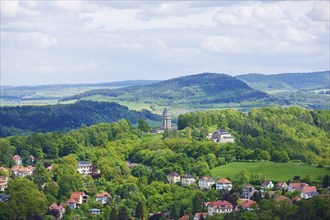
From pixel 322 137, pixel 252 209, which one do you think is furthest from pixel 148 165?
pixel 322 137

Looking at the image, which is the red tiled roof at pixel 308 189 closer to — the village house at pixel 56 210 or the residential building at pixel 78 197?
the residential building at pixel 78 197

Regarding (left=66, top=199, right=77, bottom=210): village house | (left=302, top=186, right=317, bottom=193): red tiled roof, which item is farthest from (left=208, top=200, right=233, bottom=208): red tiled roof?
(left=66, top=199, right=77, bottom=210): village house

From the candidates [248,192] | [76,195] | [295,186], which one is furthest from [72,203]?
[295,186]

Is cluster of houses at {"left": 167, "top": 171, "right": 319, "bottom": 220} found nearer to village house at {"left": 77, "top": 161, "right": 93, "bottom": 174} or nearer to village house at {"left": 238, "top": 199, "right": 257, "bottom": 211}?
village house at {"left": 238, "top": 199, "right": 257, "bottom": 211}

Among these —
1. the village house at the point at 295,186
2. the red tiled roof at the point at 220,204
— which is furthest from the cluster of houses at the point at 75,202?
the village house at the point at 295,186

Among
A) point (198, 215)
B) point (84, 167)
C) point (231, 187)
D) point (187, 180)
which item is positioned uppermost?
point (84, 167)

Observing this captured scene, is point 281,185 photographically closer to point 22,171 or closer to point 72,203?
point 72,203
